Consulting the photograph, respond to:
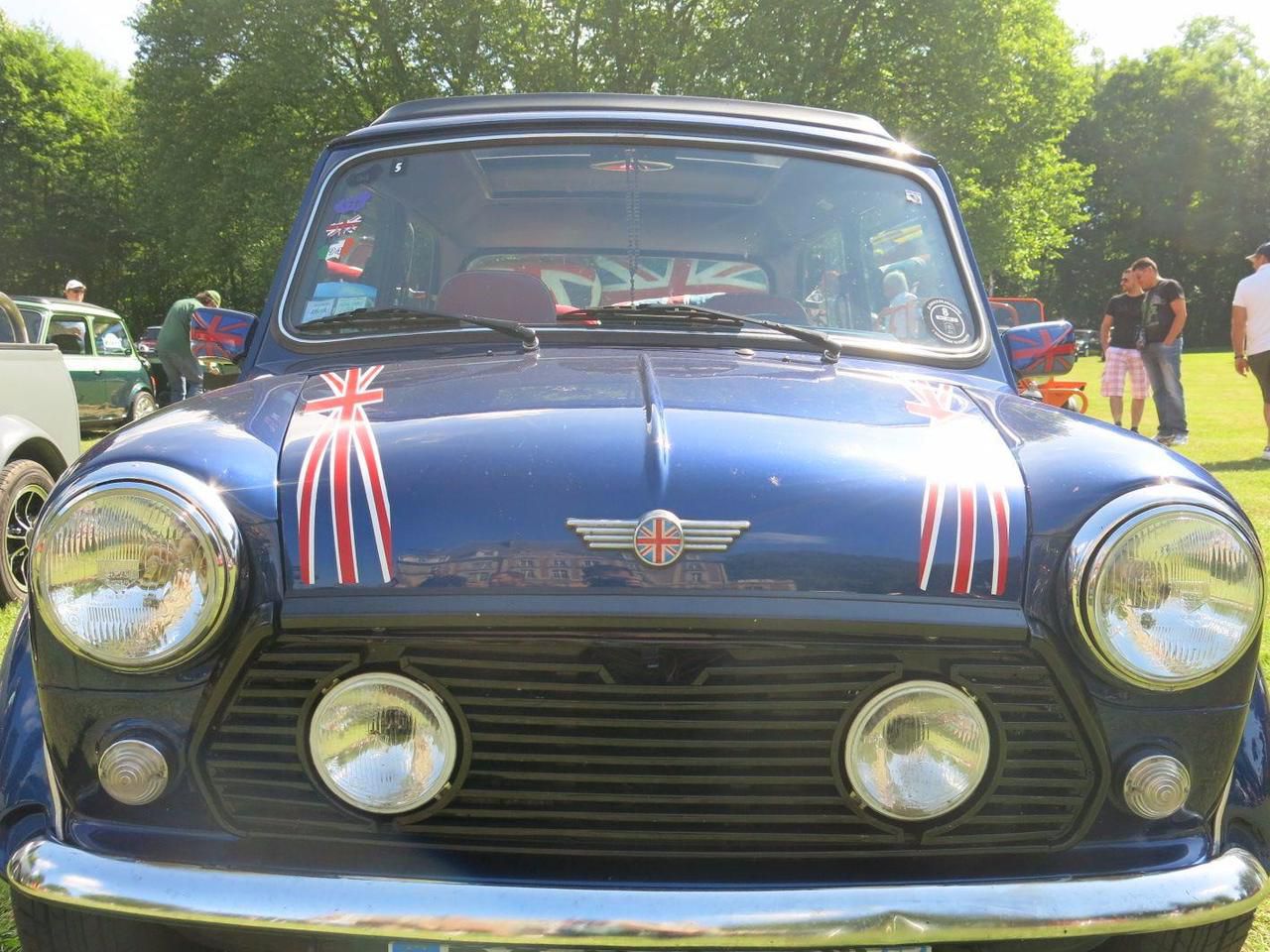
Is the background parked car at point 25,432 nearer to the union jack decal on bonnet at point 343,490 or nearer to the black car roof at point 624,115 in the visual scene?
the black car roof at point 624,115

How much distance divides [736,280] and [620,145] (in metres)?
0.51

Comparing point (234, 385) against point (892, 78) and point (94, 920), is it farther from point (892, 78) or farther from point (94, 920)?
point (892, 78)

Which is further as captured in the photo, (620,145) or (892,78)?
(892,78)

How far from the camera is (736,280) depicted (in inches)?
120

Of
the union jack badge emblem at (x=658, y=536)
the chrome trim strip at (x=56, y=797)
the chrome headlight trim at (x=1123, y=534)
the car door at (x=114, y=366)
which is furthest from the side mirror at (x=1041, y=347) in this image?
the car door at (x=114, y=366)

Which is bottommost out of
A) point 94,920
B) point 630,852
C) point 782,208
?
point 94,920

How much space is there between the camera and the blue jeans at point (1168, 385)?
1008cm

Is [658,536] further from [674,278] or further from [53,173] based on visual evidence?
[53,173]

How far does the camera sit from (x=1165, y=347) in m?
10.1

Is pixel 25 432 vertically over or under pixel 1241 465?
over

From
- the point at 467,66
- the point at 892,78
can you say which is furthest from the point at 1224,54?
the point at 467,66

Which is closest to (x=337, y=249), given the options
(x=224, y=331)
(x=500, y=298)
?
(x=224, y=331)

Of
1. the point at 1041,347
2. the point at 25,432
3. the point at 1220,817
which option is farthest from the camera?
the point at 25,432

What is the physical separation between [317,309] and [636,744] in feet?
5.15
